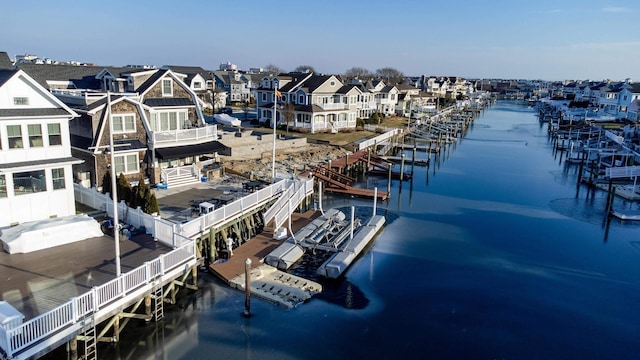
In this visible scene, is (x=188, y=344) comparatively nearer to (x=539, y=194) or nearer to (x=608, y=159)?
(x=539, y=194)

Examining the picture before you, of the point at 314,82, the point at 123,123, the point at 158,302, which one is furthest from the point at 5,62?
the point at 314,82

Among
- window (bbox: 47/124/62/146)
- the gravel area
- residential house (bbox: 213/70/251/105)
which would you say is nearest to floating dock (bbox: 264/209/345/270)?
the gravel area

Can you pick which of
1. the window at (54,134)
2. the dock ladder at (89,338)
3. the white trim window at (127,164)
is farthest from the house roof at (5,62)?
the dock ladder at (89,338)

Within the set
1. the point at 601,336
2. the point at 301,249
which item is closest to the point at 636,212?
the point at 601,336

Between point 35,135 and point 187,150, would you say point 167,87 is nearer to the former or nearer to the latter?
point 187,150

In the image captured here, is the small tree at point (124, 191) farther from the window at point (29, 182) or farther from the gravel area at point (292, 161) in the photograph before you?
the gravel area at point (292, 161)

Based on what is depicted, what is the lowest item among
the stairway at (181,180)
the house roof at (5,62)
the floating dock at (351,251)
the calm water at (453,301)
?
the calm water at (453,301)
